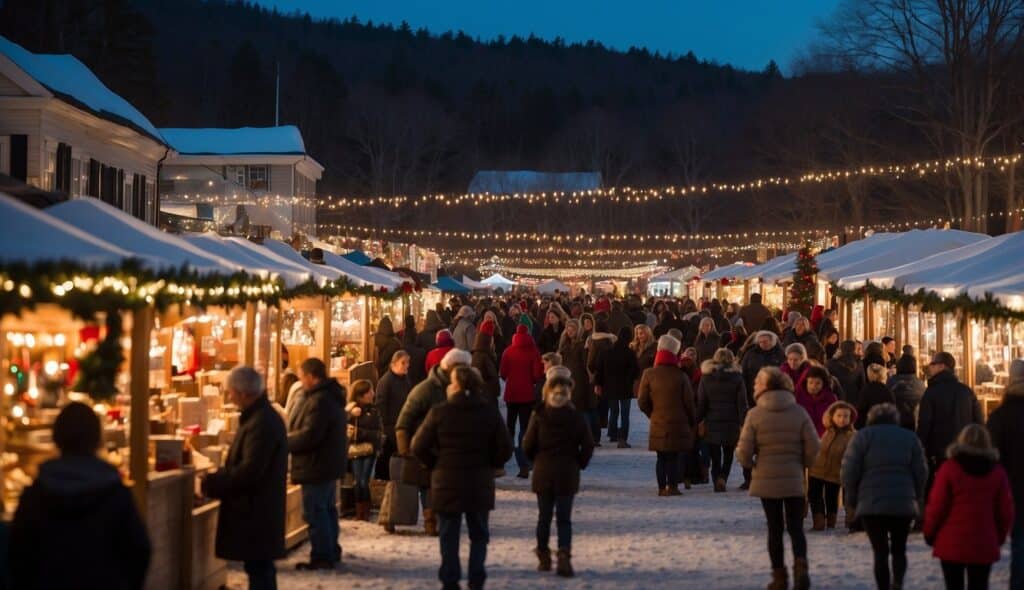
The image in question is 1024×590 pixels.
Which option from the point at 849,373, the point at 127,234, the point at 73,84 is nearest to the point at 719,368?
the point at 849,373

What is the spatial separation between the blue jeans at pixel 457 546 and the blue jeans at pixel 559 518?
95cm

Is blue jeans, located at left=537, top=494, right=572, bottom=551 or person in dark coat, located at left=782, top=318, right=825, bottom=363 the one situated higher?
person in dark coat, located at left=782, top=318, right=825, bottom=363

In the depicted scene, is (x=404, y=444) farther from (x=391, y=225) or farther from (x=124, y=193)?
(x=391, y=225)

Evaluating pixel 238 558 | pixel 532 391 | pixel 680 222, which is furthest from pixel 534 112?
pixel 238 558

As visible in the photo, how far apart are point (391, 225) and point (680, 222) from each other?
1713 cm

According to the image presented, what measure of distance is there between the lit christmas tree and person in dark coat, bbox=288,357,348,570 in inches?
739

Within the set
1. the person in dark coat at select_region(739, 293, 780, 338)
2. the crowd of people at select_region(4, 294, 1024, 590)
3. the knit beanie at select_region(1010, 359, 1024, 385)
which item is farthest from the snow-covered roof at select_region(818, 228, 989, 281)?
the knit beanie at select_region(1010, 359, 1024, 385)

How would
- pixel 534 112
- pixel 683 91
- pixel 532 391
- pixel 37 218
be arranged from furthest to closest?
pixel 683 91, pixel 534 112, pixel 532 391, pixel 37 218

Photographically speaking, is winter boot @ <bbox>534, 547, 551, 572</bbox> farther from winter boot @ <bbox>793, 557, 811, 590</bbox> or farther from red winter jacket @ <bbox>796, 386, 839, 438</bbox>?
red winter jacket @ <bbox>796, 386, 839, 438</bbox>

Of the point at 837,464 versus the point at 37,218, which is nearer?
the point at 37,218

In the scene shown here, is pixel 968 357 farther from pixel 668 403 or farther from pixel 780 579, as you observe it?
pixel 780 579

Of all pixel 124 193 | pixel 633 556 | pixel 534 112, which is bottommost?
pixel 633 556

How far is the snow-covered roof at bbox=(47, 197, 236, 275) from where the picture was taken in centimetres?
874

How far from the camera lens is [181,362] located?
11695mm
